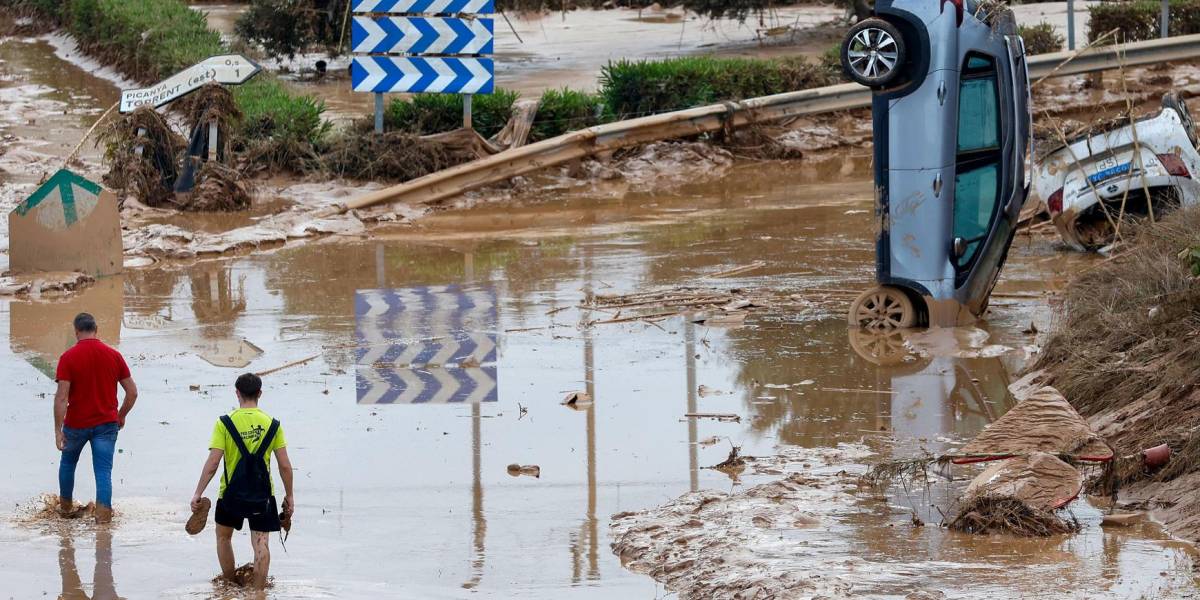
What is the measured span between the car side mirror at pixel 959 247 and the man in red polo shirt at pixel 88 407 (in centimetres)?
689

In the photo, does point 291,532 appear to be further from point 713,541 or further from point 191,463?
point 713,541

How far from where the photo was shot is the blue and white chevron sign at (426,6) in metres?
20.7

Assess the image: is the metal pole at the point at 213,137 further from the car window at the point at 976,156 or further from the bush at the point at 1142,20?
the bush at the point at 1142,20

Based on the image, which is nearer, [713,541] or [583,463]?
[713,541]

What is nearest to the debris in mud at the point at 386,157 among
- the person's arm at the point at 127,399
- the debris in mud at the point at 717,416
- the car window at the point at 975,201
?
the car window at the point at 975,201

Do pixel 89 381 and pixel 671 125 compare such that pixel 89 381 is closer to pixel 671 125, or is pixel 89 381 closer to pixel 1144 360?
pixel 1144 360

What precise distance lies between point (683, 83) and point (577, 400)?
12.6 metres

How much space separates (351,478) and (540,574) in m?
2.18

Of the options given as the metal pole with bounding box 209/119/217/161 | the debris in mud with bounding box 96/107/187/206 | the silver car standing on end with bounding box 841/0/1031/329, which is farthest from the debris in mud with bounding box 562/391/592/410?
the debris in mud with bounding box 96/107/187/206

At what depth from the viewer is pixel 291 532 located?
8.84m

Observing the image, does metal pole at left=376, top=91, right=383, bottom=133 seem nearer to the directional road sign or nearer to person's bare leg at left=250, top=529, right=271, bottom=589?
the directional road sign

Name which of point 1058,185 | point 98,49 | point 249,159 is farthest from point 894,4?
point 98,49

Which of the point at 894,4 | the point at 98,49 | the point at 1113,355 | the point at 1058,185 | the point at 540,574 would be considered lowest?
the point at 540,574

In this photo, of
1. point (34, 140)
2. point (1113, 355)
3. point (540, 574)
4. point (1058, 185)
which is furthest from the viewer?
point (34, 140)
